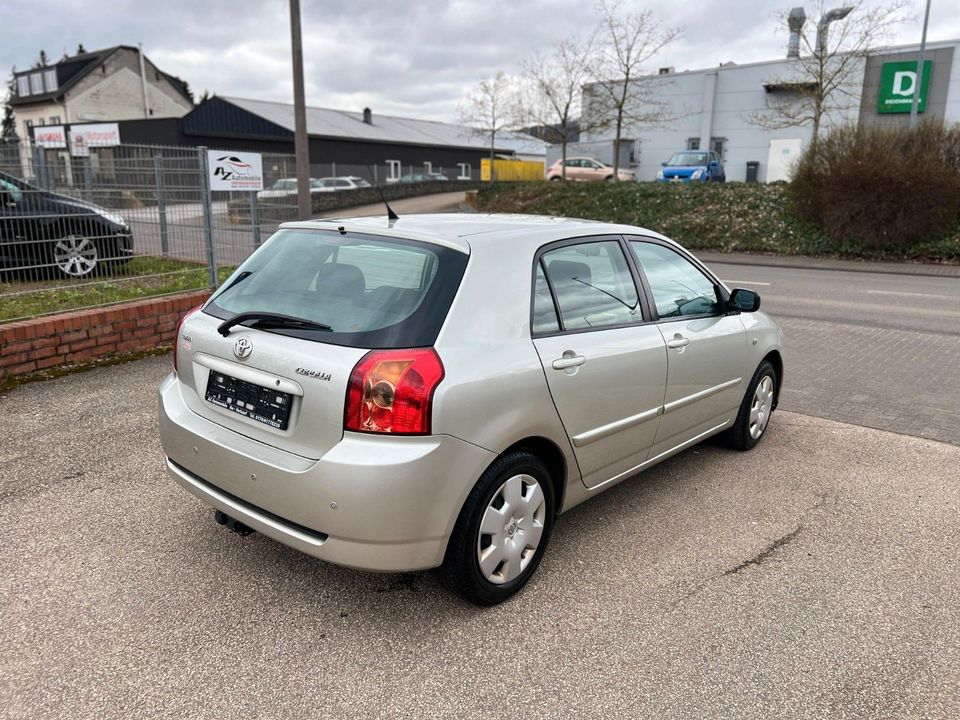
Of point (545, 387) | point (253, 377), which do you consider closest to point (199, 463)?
point (253, 377)

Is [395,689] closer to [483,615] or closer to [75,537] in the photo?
[483,615]

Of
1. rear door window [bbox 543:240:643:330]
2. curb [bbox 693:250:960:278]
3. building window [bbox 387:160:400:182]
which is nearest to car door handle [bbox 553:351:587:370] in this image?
rear door window [bbox 543:240:643:330]

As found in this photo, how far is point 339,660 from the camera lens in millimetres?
2676

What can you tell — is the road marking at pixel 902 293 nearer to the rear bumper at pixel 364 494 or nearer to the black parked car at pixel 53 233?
the black parked car at pixel 53 233

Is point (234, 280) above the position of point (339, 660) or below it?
above

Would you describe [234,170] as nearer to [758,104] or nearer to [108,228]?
[108,228]

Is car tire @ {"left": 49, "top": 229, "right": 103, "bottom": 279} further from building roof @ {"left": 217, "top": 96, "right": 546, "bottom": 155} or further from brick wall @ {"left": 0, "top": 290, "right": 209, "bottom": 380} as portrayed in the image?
building roof @ {"left": 217, "top": 96, "right": 546, "bottom": 155}

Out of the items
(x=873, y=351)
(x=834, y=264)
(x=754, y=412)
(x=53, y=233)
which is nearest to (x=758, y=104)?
(x=834, y=264)

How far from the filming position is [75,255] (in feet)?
21.4

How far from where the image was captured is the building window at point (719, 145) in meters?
37.0

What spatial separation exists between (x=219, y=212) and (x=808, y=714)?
777 cm

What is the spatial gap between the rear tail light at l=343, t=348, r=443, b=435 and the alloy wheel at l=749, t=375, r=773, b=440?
2.92 metres

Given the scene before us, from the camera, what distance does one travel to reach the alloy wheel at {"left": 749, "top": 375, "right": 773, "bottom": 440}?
15.9 feet

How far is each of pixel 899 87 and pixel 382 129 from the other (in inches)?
1249
